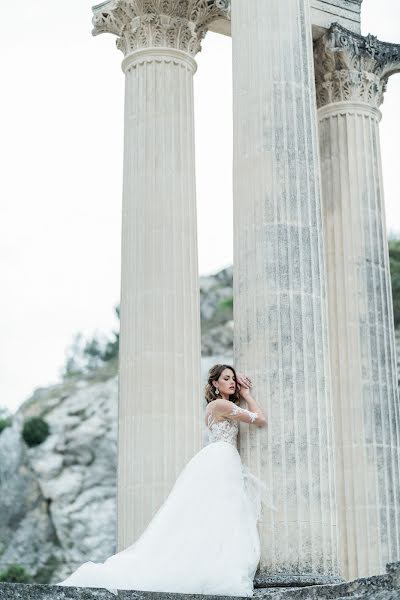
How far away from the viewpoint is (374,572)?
43312mm

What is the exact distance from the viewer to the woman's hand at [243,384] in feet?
105

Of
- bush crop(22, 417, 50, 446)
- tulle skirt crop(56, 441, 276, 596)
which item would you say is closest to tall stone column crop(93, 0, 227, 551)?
tulle skirt crop(56, 441, 276, 596)

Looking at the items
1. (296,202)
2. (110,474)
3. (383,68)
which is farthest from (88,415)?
(296,202)

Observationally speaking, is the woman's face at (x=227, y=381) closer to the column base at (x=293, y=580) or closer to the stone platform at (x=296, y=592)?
the column base at (x=293, y=580)

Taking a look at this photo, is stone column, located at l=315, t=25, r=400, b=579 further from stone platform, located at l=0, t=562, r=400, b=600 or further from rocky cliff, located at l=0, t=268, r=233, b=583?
rocky cliff, located at l=0, t=268, r=233, b=583

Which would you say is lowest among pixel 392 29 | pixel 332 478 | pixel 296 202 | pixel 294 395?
pixel 332 478

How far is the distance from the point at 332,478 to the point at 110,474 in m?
148

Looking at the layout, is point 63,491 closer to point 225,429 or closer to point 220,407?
point 225,429

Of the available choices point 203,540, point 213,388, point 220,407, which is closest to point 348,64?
point 213,388

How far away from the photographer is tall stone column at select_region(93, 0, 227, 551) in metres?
41.8

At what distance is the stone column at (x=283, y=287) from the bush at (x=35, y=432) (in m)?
157

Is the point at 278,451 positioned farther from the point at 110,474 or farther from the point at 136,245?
the point at 110,474

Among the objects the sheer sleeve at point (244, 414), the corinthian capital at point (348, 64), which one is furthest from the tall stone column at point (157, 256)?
the sheer sleeve at point (244, 414)

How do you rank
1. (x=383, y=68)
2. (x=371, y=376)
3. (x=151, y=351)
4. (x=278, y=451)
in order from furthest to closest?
(x=383, y=68)
(x=371, y=376)
(x=151, y=351)
(x=278, y=451)
